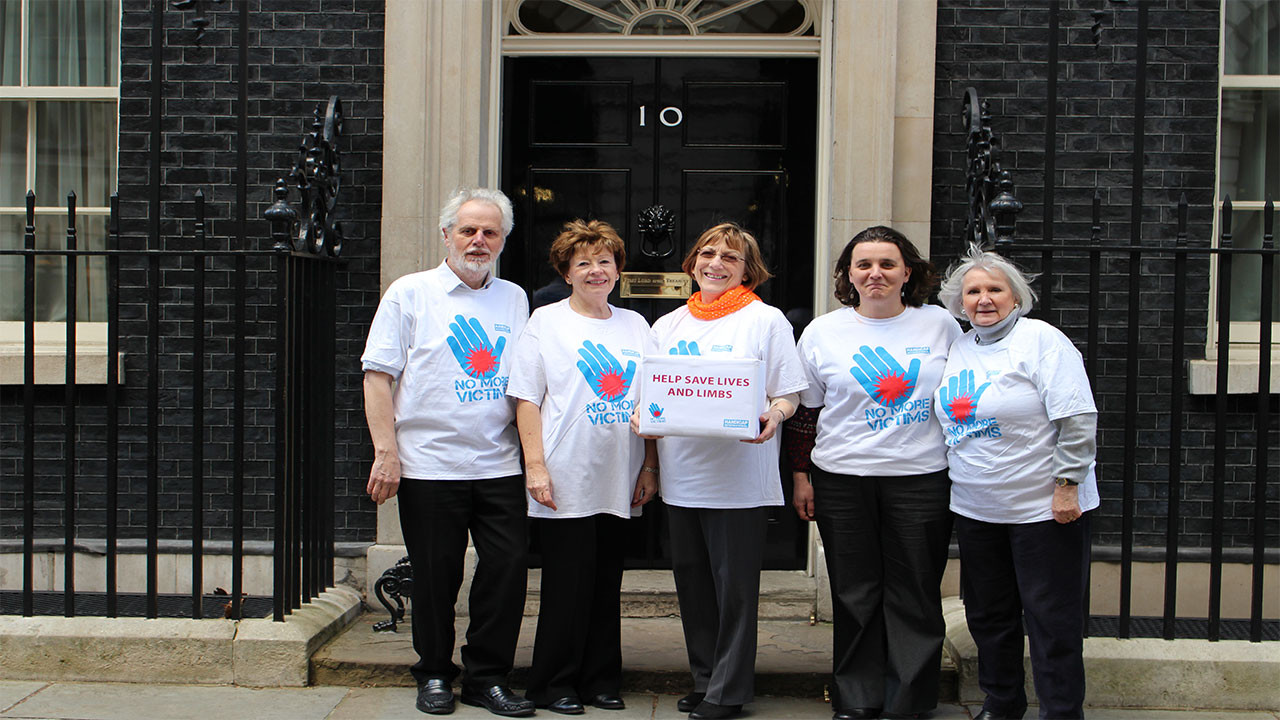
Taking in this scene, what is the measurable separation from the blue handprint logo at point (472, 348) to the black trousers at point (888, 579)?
129 centimetres

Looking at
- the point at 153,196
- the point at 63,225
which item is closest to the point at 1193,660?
the point at 153,196

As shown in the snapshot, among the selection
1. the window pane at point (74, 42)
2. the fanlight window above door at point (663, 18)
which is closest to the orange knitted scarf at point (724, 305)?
the fanlight window above door at point (663, 18)

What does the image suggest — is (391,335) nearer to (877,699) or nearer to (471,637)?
(471,637)

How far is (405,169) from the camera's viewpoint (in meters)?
5.68

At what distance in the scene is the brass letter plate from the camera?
589 centimetres

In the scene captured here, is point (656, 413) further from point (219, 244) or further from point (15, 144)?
point (15, 144)

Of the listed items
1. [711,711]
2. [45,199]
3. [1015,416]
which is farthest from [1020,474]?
[45,199]

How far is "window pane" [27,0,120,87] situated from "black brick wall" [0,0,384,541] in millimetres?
293

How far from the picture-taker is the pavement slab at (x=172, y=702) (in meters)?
4.39

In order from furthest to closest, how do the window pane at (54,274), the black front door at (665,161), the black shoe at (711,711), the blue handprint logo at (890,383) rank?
the window pane at (54,274) → the black front door at (665,161) → the black shoe at (711,711) → the blue handprint logo at (890,383)

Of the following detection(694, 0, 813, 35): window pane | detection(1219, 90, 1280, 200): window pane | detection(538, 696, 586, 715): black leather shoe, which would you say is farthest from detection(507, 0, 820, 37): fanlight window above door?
detection(538, 696, 586, 715): black leather shoe

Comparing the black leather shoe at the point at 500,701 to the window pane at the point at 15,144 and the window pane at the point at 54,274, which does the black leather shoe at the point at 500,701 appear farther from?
the window pane at the point at 15,144

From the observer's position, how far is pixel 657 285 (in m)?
5.90

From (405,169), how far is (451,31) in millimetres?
697
